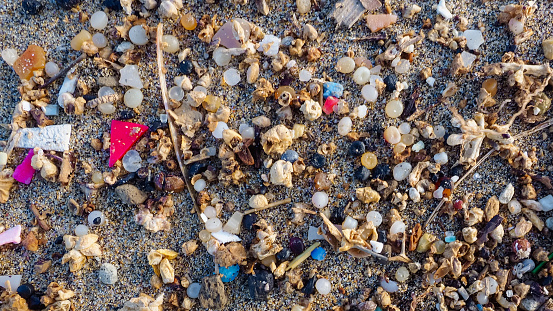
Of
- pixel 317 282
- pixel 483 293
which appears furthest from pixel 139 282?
pixel 483 293

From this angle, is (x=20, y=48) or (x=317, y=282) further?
(x=20, y=48)

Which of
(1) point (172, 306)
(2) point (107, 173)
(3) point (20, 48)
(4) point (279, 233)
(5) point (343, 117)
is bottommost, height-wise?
(1) point (172, 306)

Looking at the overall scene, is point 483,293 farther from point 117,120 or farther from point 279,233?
point 117,120

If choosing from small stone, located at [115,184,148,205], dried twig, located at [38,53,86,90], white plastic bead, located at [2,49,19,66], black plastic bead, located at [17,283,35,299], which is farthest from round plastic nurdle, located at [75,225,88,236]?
white plastic bead, located at [2,49,19,66]

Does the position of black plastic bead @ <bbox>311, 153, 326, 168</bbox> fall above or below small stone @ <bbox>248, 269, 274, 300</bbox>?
above

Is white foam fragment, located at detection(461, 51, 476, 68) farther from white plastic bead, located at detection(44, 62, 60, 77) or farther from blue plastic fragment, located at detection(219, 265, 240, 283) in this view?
white plastic bead, located at detection(44, 62, 60, 77)

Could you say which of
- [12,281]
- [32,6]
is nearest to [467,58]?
[32,6]

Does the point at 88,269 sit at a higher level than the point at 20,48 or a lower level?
lower
